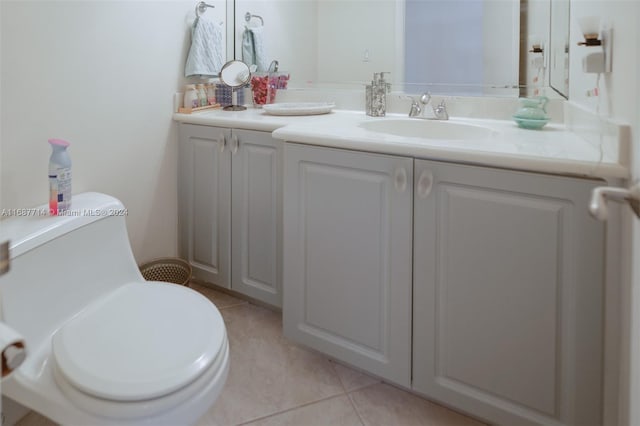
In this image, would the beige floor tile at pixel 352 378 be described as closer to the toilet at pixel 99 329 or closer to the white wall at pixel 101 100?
the toilet at pixel 99 329

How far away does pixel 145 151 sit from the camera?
200 cm

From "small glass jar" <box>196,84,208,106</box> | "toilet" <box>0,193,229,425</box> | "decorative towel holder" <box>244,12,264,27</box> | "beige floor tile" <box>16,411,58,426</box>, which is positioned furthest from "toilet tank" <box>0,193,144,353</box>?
"decorative towel holder" <box>244,12,264,27</box>

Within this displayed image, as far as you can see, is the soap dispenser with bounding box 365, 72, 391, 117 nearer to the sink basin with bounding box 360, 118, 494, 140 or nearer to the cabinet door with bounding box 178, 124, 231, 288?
the sink basin with bounding box 360, 118, 494, 140

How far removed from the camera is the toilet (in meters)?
0.96

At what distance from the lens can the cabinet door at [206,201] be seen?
2.03 meters

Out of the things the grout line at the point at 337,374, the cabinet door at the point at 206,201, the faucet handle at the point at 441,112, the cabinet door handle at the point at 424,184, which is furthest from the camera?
the cabinet door at the point at 206,201

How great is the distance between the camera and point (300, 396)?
157 cm

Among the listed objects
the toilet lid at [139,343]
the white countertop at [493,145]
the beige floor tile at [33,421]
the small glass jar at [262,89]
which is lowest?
the beige floor tile at [33,421]

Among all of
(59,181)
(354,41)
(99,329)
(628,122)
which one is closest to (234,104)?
(354,41)

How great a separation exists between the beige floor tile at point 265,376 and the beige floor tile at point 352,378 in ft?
0.08

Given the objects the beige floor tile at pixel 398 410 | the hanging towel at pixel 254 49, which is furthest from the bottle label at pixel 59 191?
the hanging towel at pixel 254 49

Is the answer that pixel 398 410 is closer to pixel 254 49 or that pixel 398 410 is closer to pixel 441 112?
pixel 441 112

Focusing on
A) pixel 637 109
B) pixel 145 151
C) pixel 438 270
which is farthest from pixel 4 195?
pixel 637 109

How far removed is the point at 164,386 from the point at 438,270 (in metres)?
0.80
